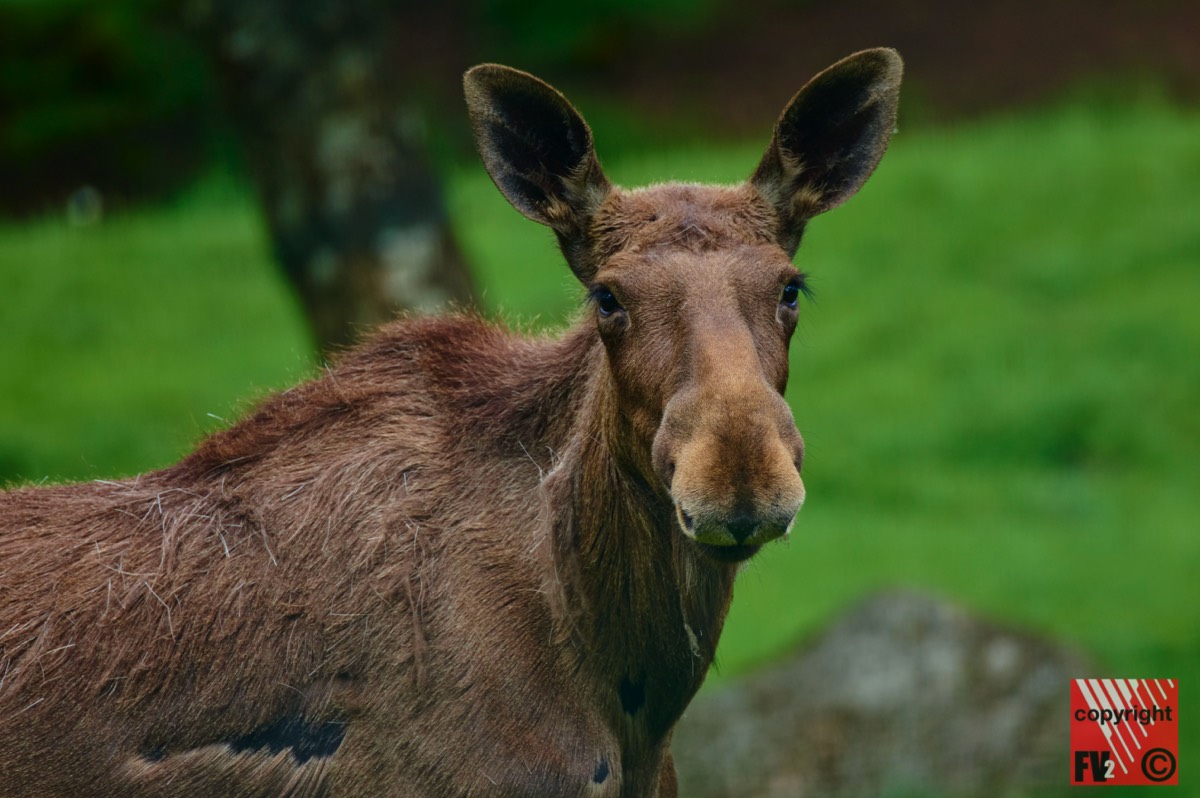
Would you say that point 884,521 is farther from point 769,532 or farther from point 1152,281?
point 769,532

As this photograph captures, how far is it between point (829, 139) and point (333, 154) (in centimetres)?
478

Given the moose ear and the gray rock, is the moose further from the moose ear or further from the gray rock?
the gray rock

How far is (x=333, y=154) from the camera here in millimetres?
10031

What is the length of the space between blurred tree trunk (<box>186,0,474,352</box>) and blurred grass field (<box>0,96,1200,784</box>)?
7.94 ft

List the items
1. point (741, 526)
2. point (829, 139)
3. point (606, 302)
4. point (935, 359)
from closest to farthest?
point (741, 526) → point (606, 302) → point (829, 139) → point (935, 359)

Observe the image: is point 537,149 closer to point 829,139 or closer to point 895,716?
point 829,139

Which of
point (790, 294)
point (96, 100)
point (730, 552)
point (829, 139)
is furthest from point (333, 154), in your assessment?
point (96, 100)

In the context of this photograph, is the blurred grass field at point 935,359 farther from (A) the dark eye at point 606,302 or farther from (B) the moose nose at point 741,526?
(B) the moose nose at point 741,526

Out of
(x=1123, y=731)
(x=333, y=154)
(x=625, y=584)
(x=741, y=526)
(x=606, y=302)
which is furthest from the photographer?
(x=333, y=154)

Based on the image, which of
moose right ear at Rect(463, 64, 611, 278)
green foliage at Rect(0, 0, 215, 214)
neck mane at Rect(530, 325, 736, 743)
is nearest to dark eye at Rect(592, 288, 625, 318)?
neck mane at Rect(530, 325, 736, 743)

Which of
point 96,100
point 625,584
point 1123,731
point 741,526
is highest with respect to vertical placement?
point 96,100

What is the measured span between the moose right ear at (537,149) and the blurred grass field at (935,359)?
6.84 m

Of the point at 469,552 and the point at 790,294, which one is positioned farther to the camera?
the point at 469,552

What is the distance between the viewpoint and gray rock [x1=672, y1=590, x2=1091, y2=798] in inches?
418
